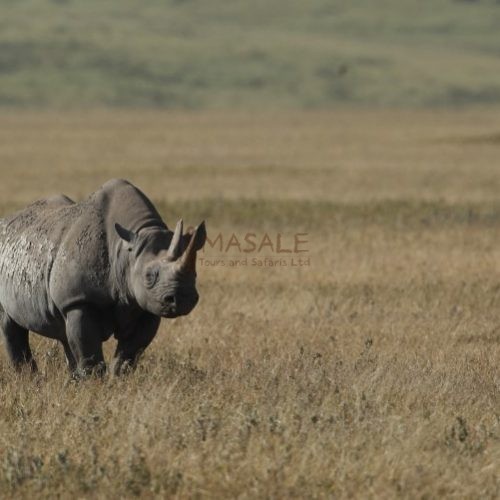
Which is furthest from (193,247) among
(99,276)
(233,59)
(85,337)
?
(233,59)

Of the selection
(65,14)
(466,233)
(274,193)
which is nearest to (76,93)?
(65,14)

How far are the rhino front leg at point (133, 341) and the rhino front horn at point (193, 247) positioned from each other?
1.10 m

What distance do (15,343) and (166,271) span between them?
2.25 m

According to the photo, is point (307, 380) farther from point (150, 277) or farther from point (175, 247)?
point (175, 247)

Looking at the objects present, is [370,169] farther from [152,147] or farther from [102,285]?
[102,285]

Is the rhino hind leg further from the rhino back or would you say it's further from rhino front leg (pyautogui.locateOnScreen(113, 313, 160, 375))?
rhino front leg (pyautogui.locateOnScreen(113, 313, 160, 375))

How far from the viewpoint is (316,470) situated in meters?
6.81

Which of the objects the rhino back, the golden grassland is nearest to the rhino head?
the golden grassland

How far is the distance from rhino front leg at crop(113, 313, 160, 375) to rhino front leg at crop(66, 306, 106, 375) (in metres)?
0.14

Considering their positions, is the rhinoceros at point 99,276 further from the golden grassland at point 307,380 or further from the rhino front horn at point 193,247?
the golden grassland at point 307,380

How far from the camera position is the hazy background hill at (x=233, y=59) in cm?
11319

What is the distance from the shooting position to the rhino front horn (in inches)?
302

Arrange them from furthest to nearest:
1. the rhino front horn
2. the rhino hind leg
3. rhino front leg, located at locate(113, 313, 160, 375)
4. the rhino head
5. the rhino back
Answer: the rhino hind leg
the rhino back
rhino front leg, located at locate(113, 313, 160, 375)
the rhino head
the rhino front horn

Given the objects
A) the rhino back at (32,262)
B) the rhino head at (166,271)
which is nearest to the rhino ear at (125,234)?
the rhino head at (166,271)
